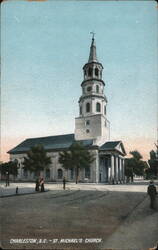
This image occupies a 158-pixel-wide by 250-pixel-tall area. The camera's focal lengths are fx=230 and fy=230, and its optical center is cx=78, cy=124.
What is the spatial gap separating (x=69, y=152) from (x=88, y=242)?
118 feet

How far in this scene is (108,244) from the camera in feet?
18.5

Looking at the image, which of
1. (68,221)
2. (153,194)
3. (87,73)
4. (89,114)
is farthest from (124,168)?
(68,221)

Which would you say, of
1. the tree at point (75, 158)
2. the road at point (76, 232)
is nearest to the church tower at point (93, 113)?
the tree at point (75, 158)

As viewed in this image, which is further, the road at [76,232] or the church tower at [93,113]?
the church tower at [93,113]

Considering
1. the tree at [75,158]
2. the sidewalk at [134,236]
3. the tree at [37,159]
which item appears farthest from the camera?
the tree at [75,158]

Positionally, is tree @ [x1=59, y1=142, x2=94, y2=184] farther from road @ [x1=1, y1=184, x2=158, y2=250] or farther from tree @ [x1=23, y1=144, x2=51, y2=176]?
road @ [x1=1, y1=184, x2=158, y2=250]

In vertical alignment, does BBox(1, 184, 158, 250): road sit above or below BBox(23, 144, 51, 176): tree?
below

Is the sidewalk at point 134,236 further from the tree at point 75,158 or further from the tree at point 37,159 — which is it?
the tree at point 75,158

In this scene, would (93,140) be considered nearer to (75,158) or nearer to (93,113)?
(93,113)

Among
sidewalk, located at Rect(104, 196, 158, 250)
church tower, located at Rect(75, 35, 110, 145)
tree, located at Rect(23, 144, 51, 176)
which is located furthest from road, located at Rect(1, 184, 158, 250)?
church tower, located at Rect(75, 35, 110, 145)

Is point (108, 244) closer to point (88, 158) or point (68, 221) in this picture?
point (68, 221)

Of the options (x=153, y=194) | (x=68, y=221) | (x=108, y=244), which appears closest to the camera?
(x=108, y=244)

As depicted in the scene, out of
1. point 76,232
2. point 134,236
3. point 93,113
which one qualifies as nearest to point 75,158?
point 93,113

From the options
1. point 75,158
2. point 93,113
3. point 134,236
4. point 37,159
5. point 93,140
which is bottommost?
point 134,236
